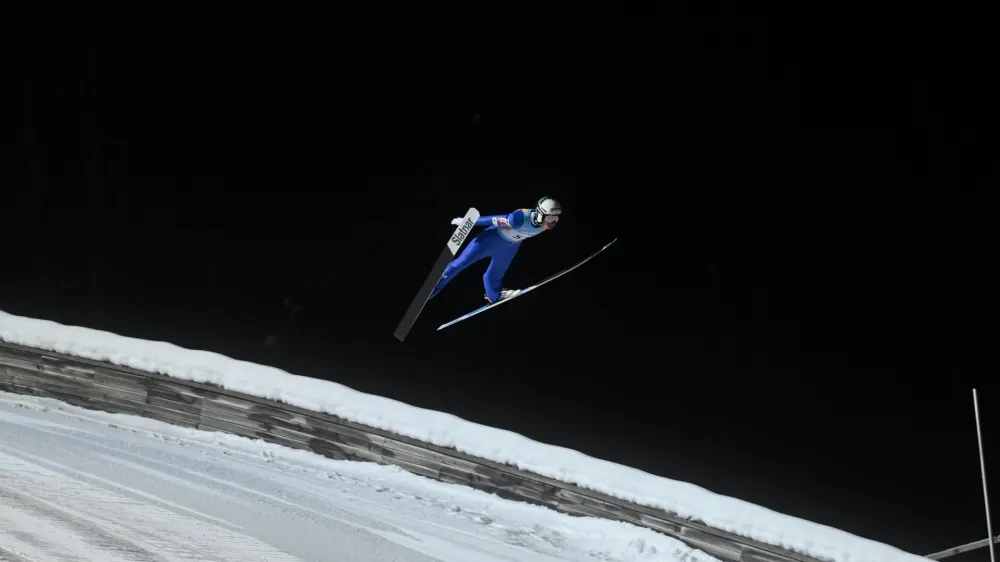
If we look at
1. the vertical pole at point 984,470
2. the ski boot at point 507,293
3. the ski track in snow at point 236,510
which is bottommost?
the ski track in snow at point 236,510

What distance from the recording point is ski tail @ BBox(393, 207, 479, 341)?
612cm

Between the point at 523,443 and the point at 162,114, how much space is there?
4.14 meters

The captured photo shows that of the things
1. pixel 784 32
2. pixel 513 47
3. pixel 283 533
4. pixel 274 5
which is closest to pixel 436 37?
pixel 513 47

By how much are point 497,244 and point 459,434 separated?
183cm

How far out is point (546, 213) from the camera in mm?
5754

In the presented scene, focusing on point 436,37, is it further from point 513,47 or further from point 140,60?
point 140,60

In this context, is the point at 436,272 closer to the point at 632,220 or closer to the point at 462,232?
the point at 462,232

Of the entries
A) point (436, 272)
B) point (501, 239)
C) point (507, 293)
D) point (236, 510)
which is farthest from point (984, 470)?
point (236, 510)

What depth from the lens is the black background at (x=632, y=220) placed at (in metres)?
5.56

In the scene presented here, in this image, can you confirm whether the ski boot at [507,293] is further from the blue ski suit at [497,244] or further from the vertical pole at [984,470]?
the vertical pole at [984,470]

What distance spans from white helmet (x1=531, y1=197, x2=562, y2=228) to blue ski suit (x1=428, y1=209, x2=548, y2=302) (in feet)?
0.13

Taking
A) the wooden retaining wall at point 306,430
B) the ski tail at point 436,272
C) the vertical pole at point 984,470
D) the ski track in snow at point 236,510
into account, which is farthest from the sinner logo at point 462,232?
the vertical pole at point 984,470

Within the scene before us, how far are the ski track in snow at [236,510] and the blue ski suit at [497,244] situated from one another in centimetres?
174

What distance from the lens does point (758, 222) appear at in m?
5.94
